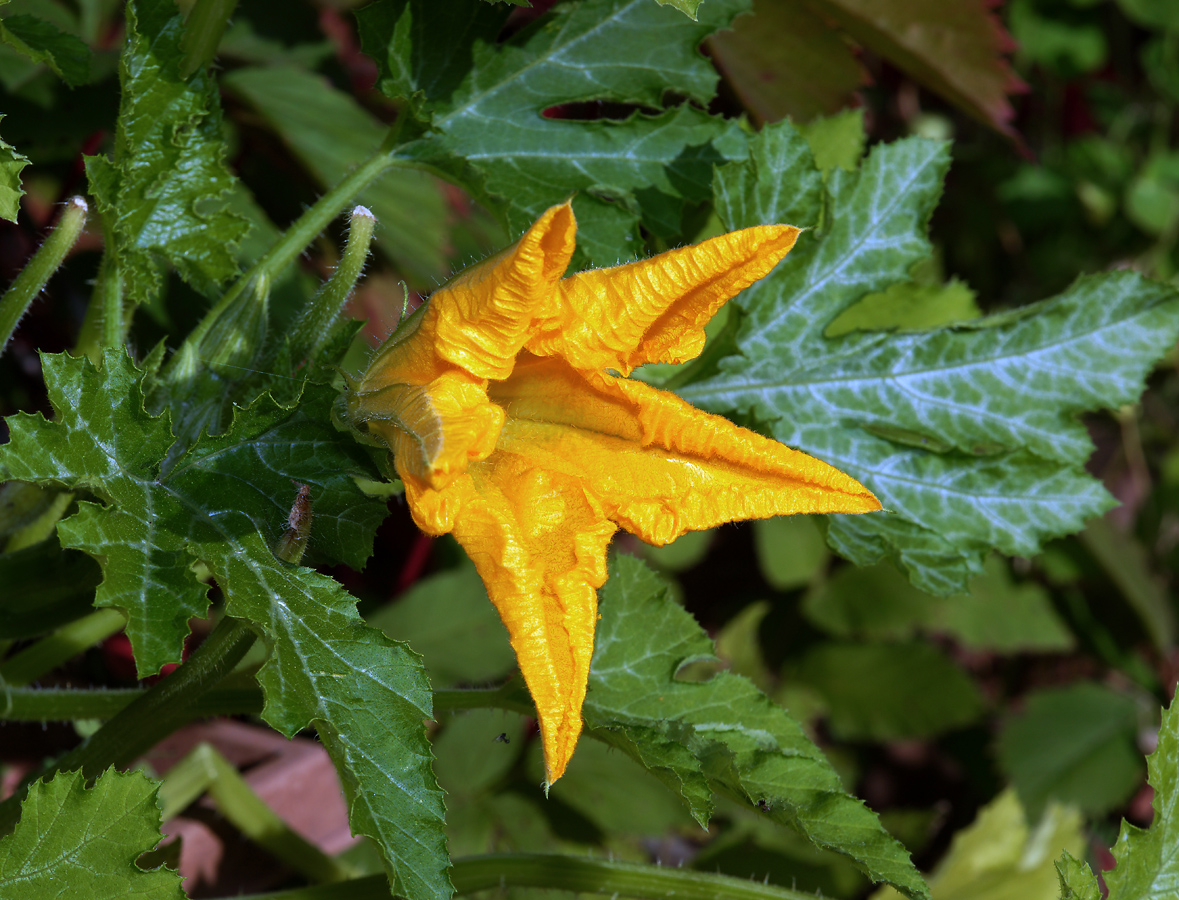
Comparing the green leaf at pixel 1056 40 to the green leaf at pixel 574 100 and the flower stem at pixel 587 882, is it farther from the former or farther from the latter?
the flower stem at pixel 587 882

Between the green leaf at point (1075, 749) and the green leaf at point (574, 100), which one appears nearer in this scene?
the green leaf at point (574, 100)

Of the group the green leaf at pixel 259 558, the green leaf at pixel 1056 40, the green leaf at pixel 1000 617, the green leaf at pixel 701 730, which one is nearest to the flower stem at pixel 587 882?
the green leaf at pixel 701 730

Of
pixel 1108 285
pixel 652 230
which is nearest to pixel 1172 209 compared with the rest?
pixel 1108 285

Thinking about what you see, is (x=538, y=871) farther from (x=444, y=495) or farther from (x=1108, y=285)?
(x=1108, y=285)

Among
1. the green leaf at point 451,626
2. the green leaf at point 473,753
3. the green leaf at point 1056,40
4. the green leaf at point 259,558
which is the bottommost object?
the green leaf at point 473,753

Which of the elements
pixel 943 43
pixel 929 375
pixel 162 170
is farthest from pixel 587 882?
pixel 943 43

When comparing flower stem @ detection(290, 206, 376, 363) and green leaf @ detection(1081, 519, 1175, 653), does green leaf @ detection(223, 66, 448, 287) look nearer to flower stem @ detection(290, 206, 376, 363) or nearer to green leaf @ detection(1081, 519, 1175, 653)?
flower stem @ detection(290, 206, 376, 363)
